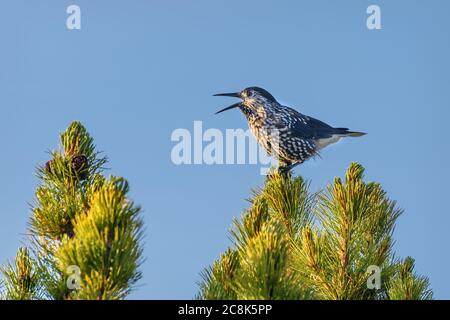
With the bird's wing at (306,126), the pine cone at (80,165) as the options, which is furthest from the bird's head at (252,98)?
the pine cone at (80,165)

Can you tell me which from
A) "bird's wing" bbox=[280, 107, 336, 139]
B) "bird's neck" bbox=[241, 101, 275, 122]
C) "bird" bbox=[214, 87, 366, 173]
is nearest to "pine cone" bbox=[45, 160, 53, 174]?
"bird" bbox=[214, 87, 366, 173]

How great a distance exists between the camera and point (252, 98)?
1190 centimetres

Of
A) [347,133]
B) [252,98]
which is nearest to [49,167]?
[252,98]

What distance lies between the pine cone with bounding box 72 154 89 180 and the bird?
5.40 m

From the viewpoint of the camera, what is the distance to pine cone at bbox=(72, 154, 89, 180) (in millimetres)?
4934

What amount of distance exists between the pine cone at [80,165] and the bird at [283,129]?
213 inches

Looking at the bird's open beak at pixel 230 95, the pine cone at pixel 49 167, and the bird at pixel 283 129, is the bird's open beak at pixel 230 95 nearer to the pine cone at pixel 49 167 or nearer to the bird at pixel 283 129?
the bird at pixel 283 129

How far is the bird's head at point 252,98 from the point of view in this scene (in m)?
11.6

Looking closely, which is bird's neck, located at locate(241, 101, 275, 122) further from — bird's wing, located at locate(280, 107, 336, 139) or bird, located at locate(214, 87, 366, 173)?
bird's wing, located at locate(280, 107, 336, 139)

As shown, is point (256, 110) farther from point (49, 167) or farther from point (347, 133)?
point (49, 167)

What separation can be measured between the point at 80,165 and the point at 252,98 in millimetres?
7216
